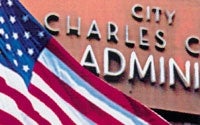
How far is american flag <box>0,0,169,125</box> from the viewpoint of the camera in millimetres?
11008

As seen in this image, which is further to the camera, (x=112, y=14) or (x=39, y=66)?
(x=112, y=14)

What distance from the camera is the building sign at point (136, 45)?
18125 millimetres

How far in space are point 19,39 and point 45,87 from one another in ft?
2.15

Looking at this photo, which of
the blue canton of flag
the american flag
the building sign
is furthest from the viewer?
the building sign

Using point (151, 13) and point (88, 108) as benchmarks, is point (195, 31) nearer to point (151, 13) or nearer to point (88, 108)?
point (151, 13)

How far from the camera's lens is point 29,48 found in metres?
11.4

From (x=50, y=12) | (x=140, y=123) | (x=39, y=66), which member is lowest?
(x=140, y=123)

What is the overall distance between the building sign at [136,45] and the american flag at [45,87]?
243 inches

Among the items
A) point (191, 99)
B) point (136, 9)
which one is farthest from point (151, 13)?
point (191, 99)

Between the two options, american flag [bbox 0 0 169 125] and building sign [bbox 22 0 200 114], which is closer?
american flag [bbox 0 0 169 125]

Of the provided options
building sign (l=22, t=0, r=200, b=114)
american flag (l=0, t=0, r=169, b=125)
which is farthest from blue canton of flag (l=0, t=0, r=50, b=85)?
building sign (l=22, t=0, r=200, b=114)

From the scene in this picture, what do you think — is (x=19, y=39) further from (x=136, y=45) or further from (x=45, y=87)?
(x=136, y=45)

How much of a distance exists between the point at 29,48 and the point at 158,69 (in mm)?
7438

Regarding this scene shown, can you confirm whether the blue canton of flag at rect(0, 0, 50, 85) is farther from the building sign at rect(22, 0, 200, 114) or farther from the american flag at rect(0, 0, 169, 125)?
the building sign at rect(22, 0, 200, 114)
